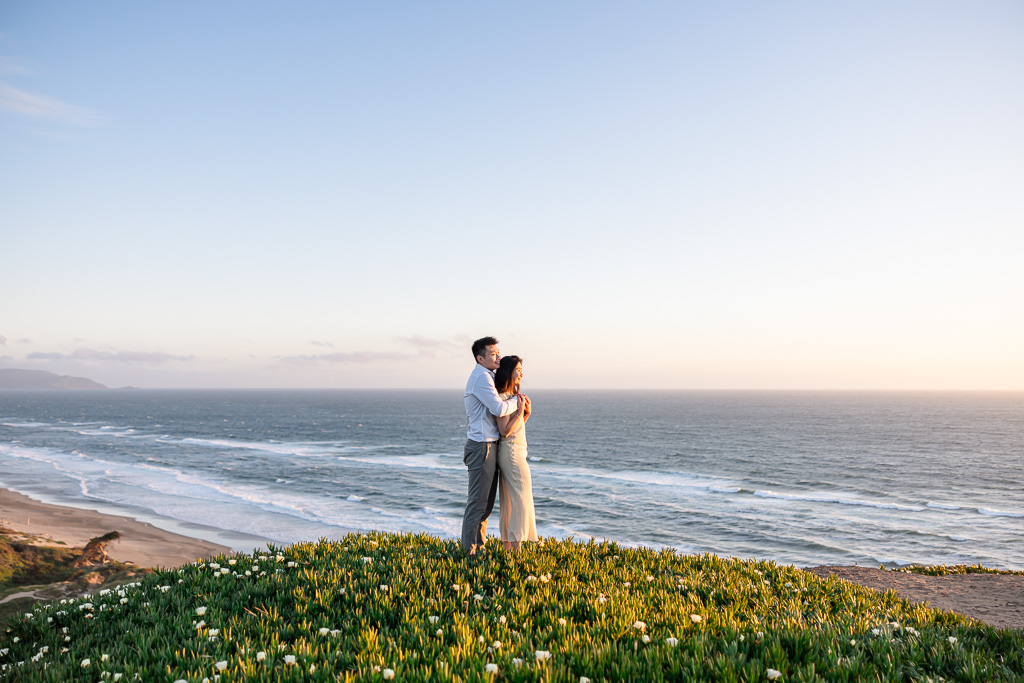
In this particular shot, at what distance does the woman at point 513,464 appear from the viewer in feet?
25.5

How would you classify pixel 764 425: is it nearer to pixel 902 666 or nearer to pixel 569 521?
pixel 569 521

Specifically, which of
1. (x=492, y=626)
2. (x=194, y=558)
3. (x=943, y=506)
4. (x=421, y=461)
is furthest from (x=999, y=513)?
(x=194, y=558)

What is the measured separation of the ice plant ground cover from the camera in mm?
4250

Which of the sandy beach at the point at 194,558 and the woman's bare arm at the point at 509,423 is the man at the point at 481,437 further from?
the sandy beach at the point at 194,558

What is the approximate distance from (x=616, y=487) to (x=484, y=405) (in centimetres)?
3579

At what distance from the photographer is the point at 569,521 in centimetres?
3122

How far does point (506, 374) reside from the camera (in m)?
7.79

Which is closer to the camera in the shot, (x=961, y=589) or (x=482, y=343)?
(x=482, y=343)

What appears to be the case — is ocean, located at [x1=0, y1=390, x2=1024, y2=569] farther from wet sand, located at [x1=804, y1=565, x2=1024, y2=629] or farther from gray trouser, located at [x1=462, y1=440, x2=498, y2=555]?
gray trouser, located at [x1=462, y1=440, x2=498, y2=555]

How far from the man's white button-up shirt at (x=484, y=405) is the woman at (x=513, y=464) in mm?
135

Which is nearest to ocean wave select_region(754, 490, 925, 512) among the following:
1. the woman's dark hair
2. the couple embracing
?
the couple embracing

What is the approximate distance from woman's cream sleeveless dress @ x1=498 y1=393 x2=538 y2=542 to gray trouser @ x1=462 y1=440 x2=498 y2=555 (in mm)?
155

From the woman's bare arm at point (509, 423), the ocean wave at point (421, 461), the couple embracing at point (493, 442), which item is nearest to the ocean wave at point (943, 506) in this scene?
the ocean wave at point (421, 461)

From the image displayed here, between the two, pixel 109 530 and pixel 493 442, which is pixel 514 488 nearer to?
pixel 493 442
